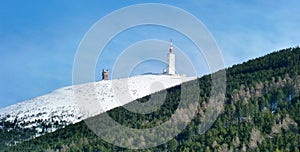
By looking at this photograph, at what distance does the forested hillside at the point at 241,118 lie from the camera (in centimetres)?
9788

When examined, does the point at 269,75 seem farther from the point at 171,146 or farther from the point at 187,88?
the point at 171,146

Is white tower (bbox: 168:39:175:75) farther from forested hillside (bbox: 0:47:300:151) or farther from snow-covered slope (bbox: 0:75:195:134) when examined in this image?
forested hillside (bbox: 0:47:300:151)

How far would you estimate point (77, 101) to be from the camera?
184 metres

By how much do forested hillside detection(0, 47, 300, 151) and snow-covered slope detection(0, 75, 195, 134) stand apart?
1960 centimetres

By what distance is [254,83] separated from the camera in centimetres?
12794

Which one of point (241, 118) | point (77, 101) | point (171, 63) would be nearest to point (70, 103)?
point (77, 101)

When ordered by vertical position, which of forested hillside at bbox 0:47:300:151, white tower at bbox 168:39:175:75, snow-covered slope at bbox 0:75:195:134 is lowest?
forested hillside at bbox 0:47:300:151

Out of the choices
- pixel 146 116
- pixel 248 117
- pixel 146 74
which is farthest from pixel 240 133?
pixel 146 74

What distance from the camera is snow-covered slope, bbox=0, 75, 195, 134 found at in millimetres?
160000

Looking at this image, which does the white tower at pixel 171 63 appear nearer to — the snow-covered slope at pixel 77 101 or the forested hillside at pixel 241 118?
the snow-covered slope at pixel 77 101

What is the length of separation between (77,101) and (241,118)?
8041 cm

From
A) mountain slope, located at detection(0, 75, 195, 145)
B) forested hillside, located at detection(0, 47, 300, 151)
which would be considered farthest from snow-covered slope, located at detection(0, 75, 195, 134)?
forested hillside, located at detection(0, 47, 300, 151)

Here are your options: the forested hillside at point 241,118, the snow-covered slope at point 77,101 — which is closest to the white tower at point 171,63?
the snow-covered slope at point 77,101

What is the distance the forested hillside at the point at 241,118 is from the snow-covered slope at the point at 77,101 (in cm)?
1960
